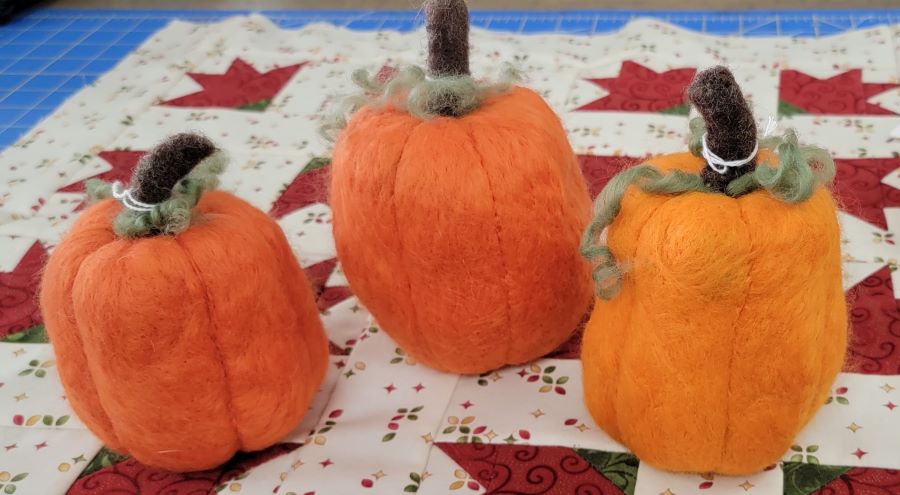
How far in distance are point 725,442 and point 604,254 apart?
177 millimetres

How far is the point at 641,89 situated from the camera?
145cm

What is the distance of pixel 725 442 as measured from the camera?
2.52 ft

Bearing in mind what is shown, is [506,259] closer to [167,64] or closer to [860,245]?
[860,245]

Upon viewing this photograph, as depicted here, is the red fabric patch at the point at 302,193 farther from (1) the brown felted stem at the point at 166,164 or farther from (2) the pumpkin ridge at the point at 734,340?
(2) the pumpkin ridge at the point at 734,340

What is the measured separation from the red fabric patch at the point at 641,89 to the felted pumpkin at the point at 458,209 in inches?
21.0

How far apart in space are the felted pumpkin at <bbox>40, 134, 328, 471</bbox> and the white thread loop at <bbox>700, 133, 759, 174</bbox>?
0.36 metres

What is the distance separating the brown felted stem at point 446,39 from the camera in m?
0.83

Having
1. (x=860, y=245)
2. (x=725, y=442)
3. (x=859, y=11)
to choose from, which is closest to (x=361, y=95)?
(x=725, y=442)

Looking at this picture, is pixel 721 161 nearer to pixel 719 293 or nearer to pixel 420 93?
pixel 719 293

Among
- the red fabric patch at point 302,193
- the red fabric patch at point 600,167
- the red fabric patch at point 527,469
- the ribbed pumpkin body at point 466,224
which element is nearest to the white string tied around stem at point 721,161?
the ribbed pumpkin body at point 466,224

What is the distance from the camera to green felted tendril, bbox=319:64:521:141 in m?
0.84

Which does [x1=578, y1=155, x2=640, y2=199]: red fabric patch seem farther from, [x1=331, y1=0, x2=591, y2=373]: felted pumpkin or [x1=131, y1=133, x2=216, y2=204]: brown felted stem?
[x1=131, y1=133, x2=216, y2=204]: brown felted stem

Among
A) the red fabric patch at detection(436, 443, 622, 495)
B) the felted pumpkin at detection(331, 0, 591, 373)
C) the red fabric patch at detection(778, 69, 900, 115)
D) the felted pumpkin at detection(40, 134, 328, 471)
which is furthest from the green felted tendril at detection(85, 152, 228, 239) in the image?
the red fabric patch at detection(778, 69, 900, 115)

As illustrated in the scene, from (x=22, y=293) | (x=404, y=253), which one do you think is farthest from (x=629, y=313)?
(x=22, y=293)
